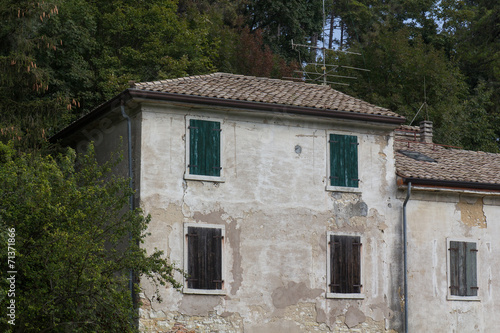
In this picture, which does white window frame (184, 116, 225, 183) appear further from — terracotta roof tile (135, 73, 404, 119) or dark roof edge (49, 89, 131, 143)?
dark roof edge (49, 89, 131, 143)

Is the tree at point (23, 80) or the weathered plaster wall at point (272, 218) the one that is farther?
the tree at point (23, 80)

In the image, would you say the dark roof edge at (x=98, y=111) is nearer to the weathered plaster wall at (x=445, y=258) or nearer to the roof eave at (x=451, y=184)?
the roof eave at (x=451, y=184)

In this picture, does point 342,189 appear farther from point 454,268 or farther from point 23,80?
point 23,80

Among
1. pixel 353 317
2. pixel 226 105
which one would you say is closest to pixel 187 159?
pixel 226 105

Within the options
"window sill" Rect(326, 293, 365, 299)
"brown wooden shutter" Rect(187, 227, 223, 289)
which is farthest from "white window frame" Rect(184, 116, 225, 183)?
"window sill" Rect(326, 293, 365, 299)

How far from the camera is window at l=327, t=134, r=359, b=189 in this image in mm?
20734

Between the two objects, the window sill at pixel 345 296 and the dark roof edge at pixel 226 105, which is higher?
the dark roof edge at pixel 226 105

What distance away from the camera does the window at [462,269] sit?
2167 centimetres

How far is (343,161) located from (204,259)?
4414 millimetres

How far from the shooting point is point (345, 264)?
20.5 meters

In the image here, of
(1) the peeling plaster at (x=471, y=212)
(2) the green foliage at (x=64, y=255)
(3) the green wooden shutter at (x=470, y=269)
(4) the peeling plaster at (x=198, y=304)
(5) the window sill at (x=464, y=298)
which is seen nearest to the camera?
(2) the green foliage at (x=64, y=255)

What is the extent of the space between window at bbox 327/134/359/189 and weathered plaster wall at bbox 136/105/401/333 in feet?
0.63

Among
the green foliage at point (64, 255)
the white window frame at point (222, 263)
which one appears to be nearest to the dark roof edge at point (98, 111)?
the green foliage at point (64, 255)

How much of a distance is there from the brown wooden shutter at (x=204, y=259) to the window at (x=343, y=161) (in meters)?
3.39
